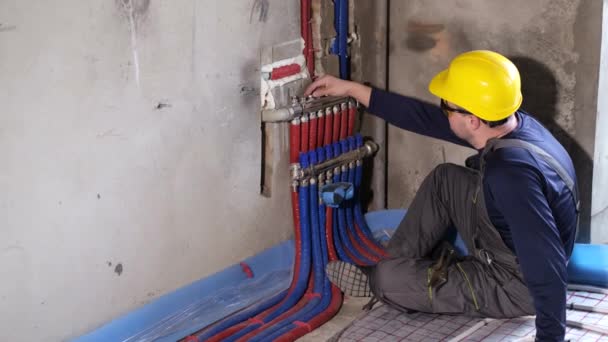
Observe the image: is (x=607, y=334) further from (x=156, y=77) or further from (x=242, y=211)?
(x=156, y=77)

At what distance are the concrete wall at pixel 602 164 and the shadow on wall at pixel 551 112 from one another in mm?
30

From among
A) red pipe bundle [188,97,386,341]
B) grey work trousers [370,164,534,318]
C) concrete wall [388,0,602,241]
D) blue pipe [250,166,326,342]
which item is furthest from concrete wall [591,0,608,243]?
blue pipe [250,166,326,342]

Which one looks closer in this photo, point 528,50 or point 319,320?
point 319,320

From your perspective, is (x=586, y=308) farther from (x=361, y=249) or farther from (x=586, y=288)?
(x=361, y=249)

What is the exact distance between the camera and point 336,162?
301 centimetres

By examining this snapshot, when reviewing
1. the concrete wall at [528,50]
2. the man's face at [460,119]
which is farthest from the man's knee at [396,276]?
the concrete wall at [528,50]

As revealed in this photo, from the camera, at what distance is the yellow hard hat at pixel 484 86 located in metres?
2.31

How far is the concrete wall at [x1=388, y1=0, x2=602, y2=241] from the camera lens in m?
2.83

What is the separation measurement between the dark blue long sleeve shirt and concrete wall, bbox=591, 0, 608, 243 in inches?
23.0

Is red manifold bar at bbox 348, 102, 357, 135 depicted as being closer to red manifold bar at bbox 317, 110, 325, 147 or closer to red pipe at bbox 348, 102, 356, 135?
red pipe at bbox 348, 102, 356, 135

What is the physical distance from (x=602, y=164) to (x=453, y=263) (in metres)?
0.76

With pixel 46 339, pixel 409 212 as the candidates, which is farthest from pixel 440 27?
pixel 46 339

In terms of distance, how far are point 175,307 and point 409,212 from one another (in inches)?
34.3

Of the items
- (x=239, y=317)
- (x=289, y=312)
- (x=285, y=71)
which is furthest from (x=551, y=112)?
(x=239, y=317)
